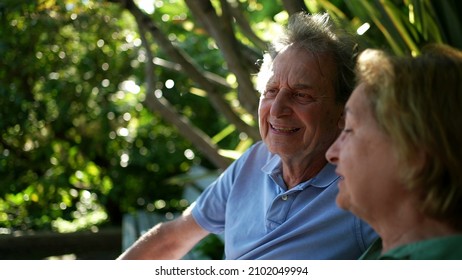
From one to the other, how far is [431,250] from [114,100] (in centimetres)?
336

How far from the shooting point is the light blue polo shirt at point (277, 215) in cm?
175

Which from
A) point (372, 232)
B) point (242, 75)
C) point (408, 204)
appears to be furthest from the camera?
point (242, 75)

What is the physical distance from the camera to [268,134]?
1913 mm

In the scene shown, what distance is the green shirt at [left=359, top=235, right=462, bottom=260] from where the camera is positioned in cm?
131

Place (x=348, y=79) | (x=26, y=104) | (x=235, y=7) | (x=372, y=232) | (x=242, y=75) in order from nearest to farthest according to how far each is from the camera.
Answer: (x=372, y=232), (x=348, y=79), (x=242, y=75), (x=235, y=7), (x=26, y=104)

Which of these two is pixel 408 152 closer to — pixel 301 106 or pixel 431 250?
pixel 431 250

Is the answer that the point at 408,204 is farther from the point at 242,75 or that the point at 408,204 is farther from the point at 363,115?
the point at 242,75

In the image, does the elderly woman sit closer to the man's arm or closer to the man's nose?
the man's nose

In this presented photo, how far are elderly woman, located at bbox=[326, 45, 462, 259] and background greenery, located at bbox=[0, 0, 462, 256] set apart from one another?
122 cm

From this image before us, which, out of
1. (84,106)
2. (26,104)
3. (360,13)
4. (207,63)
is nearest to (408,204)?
(360,13)

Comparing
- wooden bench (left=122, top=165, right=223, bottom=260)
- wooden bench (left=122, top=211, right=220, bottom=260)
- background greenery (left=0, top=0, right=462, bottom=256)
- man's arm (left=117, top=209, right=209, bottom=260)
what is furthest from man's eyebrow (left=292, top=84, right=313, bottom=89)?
wooden bench (left=122, top=165, right=223, bottom=260)

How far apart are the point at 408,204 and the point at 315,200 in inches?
18.8

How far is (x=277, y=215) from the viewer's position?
1.85 m

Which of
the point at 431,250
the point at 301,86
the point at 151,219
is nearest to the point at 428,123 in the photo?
the point at 431,250
